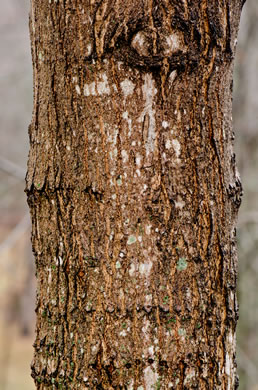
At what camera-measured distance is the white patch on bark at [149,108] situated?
1.35 metres

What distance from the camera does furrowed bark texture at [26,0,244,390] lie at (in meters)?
1.35

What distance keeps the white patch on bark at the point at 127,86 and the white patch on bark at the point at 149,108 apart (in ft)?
0.11

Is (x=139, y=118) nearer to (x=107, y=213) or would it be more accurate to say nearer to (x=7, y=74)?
(x=107, y=213)

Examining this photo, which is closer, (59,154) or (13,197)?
(59,154)

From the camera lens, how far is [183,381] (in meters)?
1.36

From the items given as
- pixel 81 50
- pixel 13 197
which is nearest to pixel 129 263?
pixel 81 50

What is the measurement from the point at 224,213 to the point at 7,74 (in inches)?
323

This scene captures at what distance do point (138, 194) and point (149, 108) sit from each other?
0.25 metres

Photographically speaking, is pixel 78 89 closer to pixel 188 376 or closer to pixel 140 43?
pixel 140 43

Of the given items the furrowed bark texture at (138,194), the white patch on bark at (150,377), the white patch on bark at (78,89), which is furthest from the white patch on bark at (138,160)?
the white patch on bark at (150,377)

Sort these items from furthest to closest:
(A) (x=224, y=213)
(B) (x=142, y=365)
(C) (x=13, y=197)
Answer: (C) (x=13, y=197), (A) (x=224, y=213), (B) (x=142, y=365)

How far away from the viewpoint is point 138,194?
1363 millimetres

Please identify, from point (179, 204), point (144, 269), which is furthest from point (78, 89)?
point (144, 269)

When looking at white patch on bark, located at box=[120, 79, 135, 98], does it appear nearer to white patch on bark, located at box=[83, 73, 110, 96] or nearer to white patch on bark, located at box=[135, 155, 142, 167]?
white patch on bark, located at box=[83, 73, 110, 96]
